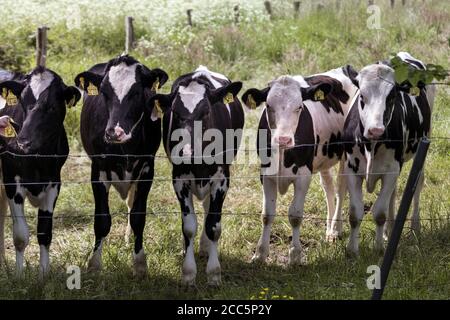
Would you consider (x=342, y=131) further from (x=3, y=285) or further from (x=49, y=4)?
(x=49, y=4)

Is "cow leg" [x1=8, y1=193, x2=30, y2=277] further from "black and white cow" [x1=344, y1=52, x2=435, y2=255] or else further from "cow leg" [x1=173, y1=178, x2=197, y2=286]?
"black and white cow" [x1=344, y1=52, x2=435, y2=255]

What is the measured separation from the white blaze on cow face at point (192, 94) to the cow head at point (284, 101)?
0.62 m

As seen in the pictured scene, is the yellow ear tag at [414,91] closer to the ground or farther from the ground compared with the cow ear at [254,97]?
farther from the ground

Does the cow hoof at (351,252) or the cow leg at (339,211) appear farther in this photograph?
the cow leg at (339,211)

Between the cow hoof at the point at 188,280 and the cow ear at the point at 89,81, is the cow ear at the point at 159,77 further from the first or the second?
the cow hoof at the point at 188,280

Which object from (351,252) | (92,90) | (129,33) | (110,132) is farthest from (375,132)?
(129,33)

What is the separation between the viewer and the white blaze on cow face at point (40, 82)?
7.19 meters

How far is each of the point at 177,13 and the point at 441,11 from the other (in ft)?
19.3

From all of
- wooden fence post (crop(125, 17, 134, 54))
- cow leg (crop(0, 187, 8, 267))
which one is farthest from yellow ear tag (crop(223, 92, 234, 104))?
wooden fence post (crop(125, 17, 134, 54))

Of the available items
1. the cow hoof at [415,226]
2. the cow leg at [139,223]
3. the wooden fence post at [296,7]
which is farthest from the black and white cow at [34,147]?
the wooden fence post at [296,7]

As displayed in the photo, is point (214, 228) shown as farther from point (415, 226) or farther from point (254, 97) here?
point (415, 226)

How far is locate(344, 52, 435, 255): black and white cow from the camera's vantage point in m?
7.47

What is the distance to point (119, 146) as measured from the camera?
738 cm
